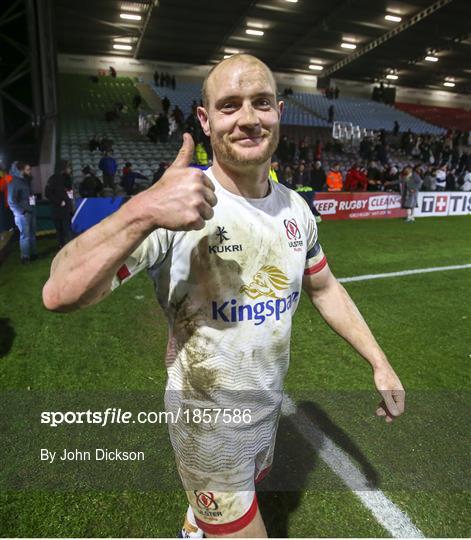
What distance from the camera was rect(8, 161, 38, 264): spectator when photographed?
7.82 metres

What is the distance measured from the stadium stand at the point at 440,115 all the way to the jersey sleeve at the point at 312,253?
1664 inches

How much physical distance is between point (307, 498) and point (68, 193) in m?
8.04

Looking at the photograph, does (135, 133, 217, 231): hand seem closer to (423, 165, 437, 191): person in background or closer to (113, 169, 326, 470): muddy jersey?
(113, 169, 326, 470): muddy jersey

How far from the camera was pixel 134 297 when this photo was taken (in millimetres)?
6215

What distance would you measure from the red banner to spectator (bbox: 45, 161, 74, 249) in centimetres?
794

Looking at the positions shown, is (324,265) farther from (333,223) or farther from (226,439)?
(333,223)

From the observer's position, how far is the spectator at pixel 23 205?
7.82 metres

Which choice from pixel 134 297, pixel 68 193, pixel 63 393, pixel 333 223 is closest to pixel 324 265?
pixel 63 393

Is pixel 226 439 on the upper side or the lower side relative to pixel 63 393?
upper

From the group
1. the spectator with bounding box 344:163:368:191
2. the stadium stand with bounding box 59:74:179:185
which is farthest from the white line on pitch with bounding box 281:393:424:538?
the spectator with bounding box 344:163:368:191

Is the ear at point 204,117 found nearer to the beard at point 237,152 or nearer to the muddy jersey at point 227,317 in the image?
the beard at point 237,152

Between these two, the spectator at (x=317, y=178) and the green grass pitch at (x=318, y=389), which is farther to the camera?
the spectator at (x=317, y=178)

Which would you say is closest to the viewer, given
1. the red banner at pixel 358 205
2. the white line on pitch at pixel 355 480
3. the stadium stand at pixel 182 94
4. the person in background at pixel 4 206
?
the white line on pitch at pixel 355 480

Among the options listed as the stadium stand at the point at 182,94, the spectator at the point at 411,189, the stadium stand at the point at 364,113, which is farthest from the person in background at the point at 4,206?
the stadium stand at the point at 364,113
